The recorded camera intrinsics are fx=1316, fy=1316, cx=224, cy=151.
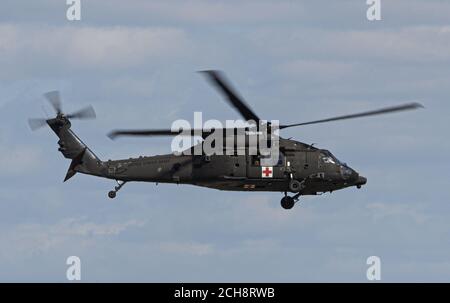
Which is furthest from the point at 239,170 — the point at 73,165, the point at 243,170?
the point at 73,165

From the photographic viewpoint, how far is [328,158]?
268 feet

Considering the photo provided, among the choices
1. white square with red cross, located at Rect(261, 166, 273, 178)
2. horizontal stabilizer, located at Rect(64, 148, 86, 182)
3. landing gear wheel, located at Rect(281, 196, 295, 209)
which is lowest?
landing gear wheel, located at Rect(281, 196, 295, 209)

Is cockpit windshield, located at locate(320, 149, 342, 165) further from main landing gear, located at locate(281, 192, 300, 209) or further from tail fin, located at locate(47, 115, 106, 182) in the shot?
tail fin, located at locate(47, 115, 106, 182)

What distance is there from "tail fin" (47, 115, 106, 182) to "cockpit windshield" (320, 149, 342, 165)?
44.3 ft

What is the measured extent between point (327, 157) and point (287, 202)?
3734 millimetres

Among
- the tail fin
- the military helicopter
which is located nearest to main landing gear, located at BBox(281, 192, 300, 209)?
the military helicopter

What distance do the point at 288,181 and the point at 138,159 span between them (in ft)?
30.2

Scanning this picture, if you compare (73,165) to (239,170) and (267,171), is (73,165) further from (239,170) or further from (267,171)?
(267,171)

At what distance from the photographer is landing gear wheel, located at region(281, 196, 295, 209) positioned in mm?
81688

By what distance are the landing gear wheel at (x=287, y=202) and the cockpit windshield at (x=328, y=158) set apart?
3171 millimetres

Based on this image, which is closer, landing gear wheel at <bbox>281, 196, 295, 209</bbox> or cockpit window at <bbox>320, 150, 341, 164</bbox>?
cockpit window at <bbox>320, 150, 341, 164</bbox>

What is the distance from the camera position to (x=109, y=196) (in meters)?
80.5
